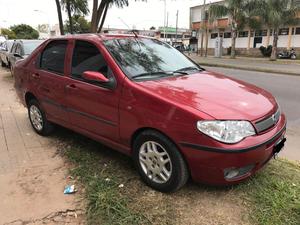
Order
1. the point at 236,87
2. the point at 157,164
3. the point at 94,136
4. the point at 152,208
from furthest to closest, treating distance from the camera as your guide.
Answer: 1. the point at 94,136
2. the point at 236,87
3. the point at 157,164
4. the point at 152,208

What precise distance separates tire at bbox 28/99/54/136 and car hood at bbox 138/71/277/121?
7.67ft

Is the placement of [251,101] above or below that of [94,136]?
above

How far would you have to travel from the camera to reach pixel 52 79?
4.66 m

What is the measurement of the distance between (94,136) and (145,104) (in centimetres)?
110

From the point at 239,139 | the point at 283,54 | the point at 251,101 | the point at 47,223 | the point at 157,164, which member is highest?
the point at 251,101

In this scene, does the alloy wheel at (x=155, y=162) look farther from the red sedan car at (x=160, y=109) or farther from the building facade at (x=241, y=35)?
the building facade at (x=241, y=35)

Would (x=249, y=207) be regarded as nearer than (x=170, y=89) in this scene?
Yes

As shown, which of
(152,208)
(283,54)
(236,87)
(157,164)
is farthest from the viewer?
(283,54)

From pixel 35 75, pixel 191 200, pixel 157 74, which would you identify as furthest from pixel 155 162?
pixel 35 75

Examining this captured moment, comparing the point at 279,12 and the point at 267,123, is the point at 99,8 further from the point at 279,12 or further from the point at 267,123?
the point at 279,12

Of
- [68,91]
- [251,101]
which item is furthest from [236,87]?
[68,91]

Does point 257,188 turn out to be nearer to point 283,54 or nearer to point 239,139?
point 239,139

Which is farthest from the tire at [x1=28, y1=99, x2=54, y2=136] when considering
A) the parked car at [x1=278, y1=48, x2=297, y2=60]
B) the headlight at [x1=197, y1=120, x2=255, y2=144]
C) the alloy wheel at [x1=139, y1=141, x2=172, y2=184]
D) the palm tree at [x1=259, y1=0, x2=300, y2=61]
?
the parked car at [x1=278, y1=48, x2=297, y2=60]

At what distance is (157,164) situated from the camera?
3.39 m
